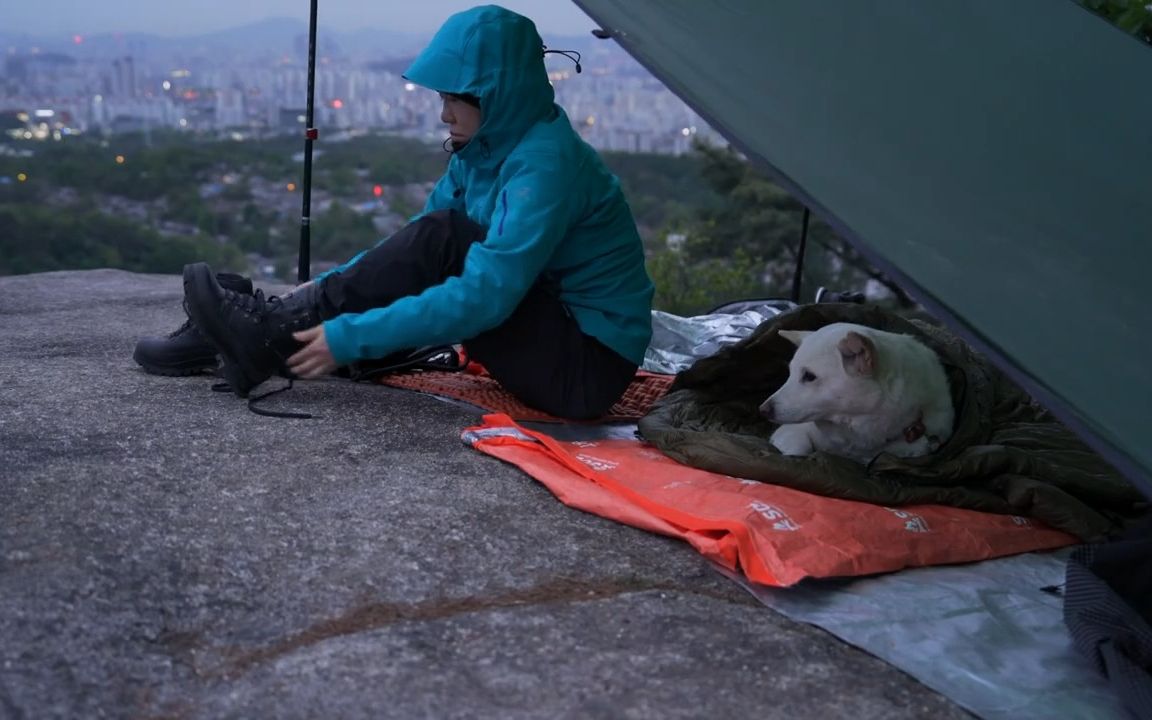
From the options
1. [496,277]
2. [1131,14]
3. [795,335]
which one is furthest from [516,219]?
[1131,14]

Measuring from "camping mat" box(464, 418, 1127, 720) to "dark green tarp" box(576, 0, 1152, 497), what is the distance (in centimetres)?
35

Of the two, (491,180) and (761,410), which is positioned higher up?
(491,180)

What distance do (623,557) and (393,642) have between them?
19.5 inches

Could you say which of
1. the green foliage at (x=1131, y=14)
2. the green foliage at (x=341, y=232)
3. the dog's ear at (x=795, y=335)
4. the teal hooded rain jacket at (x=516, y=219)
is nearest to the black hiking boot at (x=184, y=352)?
the teal hooded rain jacket at (x=516, y=219)

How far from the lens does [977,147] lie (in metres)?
1.81

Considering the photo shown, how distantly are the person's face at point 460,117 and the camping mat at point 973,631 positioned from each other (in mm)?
1205

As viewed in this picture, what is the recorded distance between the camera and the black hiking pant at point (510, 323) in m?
2.55

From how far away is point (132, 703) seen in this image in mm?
1408

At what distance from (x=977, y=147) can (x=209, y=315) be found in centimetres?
165

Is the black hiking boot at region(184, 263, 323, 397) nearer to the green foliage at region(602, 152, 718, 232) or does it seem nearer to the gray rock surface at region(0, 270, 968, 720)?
the gray rock surface at region(0, 270, 968, 720)

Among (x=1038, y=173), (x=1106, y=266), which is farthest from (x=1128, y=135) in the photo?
(x=1106, y=266)

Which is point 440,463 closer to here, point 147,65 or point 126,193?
point 126,193

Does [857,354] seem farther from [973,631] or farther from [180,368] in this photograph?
[180,368]

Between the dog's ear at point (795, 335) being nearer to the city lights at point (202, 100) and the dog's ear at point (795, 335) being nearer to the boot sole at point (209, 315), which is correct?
the boot sole at point (209, 315)
